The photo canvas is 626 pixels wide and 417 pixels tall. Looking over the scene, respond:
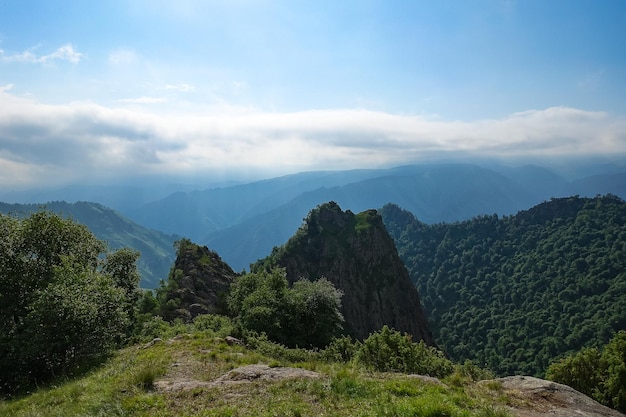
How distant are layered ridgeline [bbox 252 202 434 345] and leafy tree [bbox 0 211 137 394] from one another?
8342 centimetres

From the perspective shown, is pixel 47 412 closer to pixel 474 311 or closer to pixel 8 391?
pixel 8 391

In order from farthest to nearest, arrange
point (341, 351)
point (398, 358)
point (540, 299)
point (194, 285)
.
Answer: point (540, 299)
point (194, 285)
point (341, 351)
point (398, 358)

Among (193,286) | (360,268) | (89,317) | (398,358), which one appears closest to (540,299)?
(360,268)

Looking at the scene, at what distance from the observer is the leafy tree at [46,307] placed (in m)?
21.2

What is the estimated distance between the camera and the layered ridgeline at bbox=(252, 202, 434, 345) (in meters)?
112

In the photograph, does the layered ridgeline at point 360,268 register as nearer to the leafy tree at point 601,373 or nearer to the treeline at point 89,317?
the leafy tree at point 601,373

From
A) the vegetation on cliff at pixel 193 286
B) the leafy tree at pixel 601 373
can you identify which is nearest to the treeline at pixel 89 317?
the vegetation on cliff at pixel 193 286

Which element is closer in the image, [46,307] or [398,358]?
[46,307]

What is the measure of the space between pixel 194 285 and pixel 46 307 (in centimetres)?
4613

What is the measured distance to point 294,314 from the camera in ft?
121

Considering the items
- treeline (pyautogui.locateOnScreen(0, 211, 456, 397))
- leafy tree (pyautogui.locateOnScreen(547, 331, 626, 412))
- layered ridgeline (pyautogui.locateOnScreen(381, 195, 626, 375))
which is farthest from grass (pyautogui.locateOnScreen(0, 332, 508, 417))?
layered ridgeline (pyautogui.locateOnScreen(381, 195, 626, 375))

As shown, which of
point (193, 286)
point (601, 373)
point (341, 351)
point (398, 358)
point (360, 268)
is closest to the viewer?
point (398, 358)

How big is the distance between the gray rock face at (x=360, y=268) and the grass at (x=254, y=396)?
299 ft

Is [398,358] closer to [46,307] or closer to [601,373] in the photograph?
[46,307]
